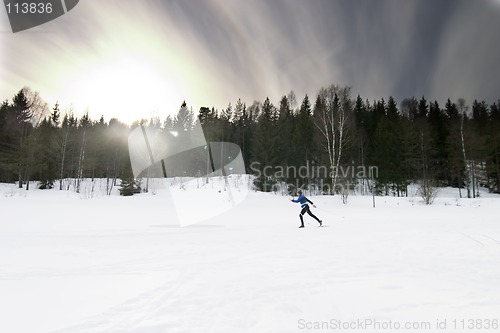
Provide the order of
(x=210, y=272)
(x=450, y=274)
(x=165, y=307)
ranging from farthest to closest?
(x=210, y=272), (x=450, y=274), (x=165, y=307)

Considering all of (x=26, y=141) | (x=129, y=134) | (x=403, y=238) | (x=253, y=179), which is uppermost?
(x=129, y=134)

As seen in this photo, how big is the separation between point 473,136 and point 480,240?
1275 inches

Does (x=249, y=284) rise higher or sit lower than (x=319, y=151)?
lower

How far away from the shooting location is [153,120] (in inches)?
1774

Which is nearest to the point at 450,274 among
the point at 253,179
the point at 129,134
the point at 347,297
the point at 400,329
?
the point at 347,297

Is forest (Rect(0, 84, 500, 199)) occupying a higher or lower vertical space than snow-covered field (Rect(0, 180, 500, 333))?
higher

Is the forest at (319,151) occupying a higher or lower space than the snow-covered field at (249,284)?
higher

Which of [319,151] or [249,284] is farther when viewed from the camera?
[319,151]

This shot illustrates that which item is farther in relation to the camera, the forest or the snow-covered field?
the forest

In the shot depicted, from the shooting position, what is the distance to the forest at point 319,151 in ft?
103

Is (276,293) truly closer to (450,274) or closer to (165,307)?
(165,307)

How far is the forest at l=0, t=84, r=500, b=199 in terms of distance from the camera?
103ft

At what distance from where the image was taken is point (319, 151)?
121ft

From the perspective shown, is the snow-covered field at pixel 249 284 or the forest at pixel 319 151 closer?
the snow-covered field at pixel 249 284
